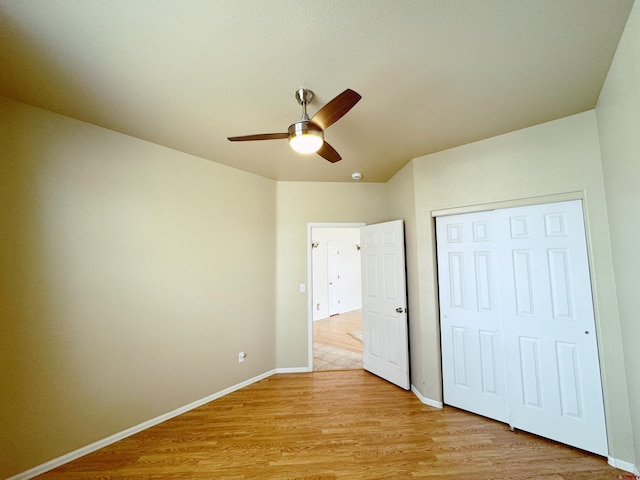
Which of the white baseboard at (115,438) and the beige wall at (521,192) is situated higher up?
the beige wall at (521,192)

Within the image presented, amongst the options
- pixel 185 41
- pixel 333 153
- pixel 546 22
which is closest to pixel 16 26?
pixel 185 41

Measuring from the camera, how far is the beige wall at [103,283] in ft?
6.38

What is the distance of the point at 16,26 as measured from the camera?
1378 millimetres

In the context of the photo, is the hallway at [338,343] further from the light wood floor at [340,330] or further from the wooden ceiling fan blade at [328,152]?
the wooden ceiling fan blade at [328,152]

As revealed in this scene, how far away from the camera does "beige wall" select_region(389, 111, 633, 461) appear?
2014mm

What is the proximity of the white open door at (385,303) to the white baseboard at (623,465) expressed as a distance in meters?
1.65

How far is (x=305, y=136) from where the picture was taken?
173 cm

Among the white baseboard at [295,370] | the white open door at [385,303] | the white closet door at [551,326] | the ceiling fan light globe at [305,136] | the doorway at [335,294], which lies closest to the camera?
the ceiling fan light globe at [305,136]

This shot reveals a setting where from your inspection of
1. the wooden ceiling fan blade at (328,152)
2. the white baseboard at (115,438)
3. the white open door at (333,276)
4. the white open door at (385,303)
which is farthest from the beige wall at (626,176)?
the white open door at (333,276)

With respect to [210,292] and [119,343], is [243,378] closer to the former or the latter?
[210,292]

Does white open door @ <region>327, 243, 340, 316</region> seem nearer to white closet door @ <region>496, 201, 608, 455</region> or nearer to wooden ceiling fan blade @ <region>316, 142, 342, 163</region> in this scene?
white closet door @ <region>496, 201, 608, 455</region>

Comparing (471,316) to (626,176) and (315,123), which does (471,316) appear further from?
(315,123)

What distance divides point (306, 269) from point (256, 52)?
112 inches

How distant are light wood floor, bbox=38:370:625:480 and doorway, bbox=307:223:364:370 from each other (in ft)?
5.78
